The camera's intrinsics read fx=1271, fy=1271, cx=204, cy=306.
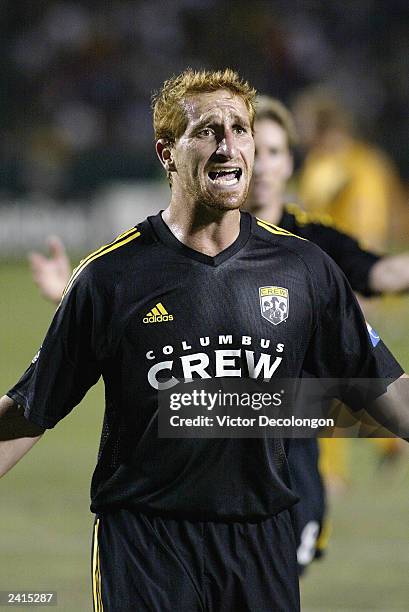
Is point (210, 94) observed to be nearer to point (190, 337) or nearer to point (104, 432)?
point (190, 337)

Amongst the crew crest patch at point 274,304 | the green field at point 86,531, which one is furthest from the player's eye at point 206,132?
the green field at point 86,531

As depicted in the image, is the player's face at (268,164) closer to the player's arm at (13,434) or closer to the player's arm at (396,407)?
the player's arm at (396,407)

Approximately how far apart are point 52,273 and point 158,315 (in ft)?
5.14

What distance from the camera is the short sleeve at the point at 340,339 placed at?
11.6ft

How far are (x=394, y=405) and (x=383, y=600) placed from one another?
2.30 m

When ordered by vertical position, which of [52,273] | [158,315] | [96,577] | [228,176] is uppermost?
[52,273]

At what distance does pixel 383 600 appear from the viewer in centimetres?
561

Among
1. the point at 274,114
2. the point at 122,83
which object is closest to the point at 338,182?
the point at 274,114

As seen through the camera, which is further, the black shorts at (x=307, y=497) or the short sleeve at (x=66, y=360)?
the black shorts at (x=307, y=497)

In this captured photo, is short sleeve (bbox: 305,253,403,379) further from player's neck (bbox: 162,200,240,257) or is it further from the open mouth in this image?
the open mouth

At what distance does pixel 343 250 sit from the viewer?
17.7 feet

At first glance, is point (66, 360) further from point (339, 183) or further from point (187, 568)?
point (339, 183)

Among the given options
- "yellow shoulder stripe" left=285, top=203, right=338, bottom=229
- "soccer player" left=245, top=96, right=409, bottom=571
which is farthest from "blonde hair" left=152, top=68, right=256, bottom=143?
"yellow shoulder stripe" left=285, top=203, right=338, bottom=229

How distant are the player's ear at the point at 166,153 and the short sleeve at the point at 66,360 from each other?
0.40m
